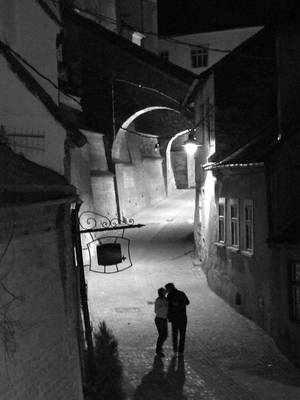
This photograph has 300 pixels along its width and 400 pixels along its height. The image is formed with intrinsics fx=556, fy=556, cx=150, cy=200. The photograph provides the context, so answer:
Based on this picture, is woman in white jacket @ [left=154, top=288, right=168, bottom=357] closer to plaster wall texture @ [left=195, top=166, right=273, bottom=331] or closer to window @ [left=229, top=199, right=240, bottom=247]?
plaster wall texture @ [left=195, top=166, right=273, bottom=331]

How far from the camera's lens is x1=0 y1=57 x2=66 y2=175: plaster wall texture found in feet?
26.0

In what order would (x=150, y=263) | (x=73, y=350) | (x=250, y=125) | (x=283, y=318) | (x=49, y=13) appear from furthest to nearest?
(x=150, y=263) < (x=250, y=125) < (x=283, y=318) < (x=49, y=13) < (x=73, y=350)

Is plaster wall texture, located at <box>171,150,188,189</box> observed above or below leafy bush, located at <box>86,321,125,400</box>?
above

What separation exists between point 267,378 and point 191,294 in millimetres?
7612

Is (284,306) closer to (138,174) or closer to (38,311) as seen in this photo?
(38,311)

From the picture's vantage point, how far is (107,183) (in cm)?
2912

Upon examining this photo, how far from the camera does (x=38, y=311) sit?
6832 millimetres

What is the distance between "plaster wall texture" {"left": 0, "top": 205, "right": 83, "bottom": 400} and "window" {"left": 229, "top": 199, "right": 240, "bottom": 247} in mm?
8427

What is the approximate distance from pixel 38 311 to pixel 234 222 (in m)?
10.7

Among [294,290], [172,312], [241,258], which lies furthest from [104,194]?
[294,290]

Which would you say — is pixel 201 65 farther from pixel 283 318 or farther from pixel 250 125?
pixel 283 318

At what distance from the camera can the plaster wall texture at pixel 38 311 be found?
19.6 ft

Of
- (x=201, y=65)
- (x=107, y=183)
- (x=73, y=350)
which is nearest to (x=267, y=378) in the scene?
(x=73, y=350)

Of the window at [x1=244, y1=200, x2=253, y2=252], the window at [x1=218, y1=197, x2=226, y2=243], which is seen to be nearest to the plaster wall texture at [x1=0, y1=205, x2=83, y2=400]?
the window at [x1=244, y1=200, x2=253, y2=252]
